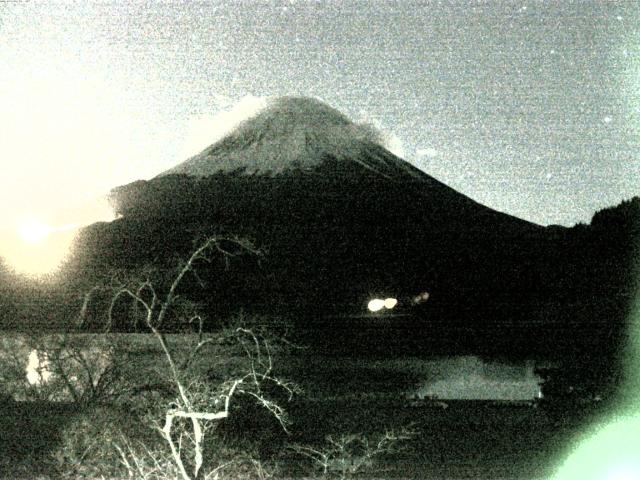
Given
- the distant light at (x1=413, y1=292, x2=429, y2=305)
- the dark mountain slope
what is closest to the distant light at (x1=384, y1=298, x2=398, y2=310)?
the dark mountain slope

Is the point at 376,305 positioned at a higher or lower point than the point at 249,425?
higher

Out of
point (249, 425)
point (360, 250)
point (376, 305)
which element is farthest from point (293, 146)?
point (249, 425)

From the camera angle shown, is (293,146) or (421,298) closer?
(421,298)

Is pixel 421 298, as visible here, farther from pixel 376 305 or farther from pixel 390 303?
pixel 376 305

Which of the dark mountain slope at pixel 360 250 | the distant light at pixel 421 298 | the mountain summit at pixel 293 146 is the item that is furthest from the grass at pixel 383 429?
the mountain summit at pixel 293 146

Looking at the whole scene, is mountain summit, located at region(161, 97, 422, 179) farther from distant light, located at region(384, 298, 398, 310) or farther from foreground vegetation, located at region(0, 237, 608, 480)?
foreground vegetation, located at region(0, 237, 608, 480)

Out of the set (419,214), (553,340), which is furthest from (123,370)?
(419,214)

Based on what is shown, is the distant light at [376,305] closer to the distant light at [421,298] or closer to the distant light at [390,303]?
the distant light at [390,303]
